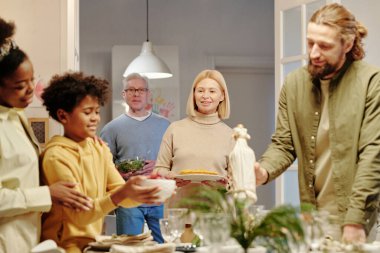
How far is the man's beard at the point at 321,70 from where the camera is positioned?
102 inches

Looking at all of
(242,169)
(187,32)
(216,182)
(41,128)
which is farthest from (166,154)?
(187,32)

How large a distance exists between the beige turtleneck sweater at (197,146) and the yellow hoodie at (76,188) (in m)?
1.41

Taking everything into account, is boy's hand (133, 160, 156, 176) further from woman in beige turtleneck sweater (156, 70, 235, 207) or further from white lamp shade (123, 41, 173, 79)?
white lamp shade (123, 41, 173, 79)

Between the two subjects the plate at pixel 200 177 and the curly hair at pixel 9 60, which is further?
the plate at pixel 200 177

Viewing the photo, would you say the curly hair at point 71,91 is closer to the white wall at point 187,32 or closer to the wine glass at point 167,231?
the wine glass at point 167,231

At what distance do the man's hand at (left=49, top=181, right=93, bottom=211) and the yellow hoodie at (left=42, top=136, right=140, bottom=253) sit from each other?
3cm

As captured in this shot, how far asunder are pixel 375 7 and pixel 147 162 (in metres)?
1.68

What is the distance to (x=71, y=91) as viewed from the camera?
2301mm

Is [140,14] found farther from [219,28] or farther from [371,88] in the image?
[371,88]

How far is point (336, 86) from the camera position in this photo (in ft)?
8.62

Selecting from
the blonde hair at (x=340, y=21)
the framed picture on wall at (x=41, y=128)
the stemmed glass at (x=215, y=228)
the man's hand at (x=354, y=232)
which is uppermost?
the blonde hair at (x=340, y=21)

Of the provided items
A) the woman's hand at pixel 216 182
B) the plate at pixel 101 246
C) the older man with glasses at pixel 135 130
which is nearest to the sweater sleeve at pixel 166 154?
the woman's hand at pixel 216 182

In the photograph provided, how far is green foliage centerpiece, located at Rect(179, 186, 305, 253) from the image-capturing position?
5.60 feet

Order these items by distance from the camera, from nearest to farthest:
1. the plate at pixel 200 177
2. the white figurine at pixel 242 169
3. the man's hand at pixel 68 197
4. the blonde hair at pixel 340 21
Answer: the man's hand at pixel 68 197 → the white figurine at pixel 242 169 → the blonde hair at pixel 340 21 → the plate at pixel 200 177
